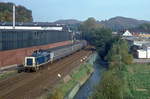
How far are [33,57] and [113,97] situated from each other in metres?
21.5

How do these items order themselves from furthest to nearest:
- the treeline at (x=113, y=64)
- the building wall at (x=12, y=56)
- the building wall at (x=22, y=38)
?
the building wall at (x=22, y=38) → the building wall at (x=12, y=56) → the treeline at (x=113, y=64)

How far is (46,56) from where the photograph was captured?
52.0 m

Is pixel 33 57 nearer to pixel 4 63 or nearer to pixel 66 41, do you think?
pixel 4 63

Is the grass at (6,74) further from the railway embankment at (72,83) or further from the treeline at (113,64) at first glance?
the treeline at (113,64)

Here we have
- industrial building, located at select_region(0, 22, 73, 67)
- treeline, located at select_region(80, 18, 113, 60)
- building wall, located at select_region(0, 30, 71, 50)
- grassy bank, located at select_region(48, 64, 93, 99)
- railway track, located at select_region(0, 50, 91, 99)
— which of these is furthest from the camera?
treeline, located at select_region(80, 18, 113, 60)

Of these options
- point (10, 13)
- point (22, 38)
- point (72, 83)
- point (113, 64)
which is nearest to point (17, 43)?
point (22, 38)

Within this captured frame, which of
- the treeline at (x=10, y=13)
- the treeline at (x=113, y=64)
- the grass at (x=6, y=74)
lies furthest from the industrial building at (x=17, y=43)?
the treeline at (x=10, y=13)

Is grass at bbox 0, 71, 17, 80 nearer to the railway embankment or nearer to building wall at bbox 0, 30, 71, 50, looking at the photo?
building wall at bbox 0, 30, 71, 50

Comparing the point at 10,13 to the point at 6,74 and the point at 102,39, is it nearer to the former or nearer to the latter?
the point at 102,39

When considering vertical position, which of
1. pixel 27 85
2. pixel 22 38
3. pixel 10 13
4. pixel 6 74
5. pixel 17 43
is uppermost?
pixel 10 13

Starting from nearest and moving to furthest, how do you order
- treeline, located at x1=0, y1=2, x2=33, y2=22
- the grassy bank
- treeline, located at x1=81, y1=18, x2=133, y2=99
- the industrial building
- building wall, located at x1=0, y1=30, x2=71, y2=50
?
treeline, located at x1=81, y1=18, x2=133, y2=99 → the grassy bank → the industrial building → building wall, located at x1=0, y1=30, x2=71, y2=50 → treeline, located at x1=0, y1=2, x2=33, y2=22

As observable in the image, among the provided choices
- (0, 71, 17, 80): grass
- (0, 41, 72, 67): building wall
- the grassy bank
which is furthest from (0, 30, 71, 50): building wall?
the grassy bank

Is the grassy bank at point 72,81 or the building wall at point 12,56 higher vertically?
the building wall at point 12,56

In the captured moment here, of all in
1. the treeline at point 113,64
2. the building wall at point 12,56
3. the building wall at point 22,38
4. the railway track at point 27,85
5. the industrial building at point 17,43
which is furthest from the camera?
the building wall at point 22,38
